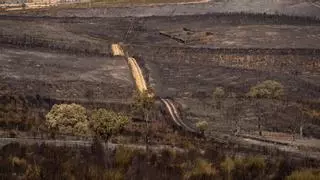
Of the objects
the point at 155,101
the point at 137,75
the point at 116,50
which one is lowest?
the point at 155,101

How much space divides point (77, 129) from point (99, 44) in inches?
2250

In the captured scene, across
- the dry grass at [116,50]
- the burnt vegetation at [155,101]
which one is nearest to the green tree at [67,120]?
the burnt vegetation at [155,101]

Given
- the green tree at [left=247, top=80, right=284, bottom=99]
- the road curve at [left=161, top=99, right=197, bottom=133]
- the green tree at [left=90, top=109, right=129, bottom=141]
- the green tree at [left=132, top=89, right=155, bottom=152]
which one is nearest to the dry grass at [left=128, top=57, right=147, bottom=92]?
the road curve at [left=161, top=99, right=197, bottom=133]

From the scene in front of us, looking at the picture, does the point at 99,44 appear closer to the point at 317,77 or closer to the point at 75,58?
the point at 75,58

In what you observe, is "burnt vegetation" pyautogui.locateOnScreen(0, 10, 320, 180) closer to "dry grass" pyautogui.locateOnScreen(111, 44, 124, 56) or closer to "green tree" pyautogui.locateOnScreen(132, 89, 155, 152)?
"green tree" pyautogui.locateOnScreen(132, 89, 155, 152)

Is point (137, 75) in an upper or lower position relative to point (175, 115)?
upper

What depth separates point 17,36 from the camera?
8556cm

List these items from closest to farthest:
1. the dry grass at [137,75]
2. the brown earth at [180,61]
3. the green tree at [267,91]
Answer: the green tree at [267,91] → the brown earth at [180,61] → the dry grass at [137,75]

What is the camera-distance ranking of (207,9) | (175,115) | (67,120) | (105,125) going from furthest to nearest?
(207,9), (175,115), (67,120), (105,125)

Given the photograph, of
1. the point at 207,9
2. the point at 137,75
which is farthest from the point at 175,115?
the point at 207,9

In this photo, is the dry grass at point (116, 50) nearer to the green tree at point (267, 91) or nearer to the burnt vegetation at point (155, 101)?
the burnt vegetation at point (155, 101)

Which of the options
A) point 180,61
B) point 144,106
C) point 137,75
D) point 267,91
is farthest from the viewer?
point 180,61

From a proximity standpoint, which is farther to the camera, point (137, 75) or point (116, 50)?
point (116, 50)

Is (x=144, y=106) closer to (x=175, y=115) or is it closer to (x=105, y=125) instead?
(x=175, y=115)
